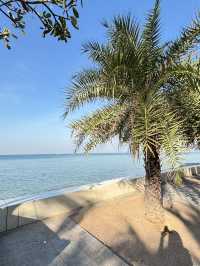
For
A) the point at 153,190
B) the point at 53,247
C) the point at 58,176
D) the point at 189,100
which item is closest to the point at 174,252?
the point at 153,190

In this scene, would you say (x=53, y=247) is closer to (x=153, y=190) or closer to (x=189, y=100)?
(x=153, y=190)

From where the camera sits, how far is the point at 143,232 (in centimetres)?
610

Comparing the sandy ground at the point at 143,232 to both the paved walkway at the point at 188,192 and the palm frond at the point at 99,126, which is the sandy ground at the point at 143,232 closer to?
the paved walkway at the point at 188,192

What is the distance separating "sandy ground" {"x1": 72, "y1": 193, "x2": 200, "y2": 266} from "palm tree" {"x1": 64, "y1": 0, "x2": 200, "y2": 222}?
1.72 feet

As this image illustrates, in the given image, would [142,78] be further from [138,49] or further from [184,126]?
[184,126]

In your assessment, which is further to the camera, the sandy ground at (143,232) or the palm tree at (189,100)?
the palm tree at (189,100)

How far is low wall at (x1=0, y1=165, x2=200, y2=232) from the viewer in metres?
6.25

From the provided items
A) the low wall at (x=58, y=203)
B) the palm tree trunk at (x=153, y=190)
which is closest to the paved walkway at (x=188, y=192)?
the low wall at (x=58, y=203)

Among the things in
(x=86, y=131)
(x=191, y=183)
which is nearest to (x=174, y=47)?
(x=86, y=131)

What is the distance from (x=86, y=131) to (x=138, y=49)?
2150 millimetres

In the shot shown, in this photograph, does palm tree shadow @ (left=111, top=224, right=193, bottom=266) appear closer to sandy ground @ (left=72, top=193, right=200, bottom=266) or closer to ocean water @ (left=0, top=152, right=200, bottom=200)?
sandy ground @ (left=72, top=193, right=200, bottom=266)

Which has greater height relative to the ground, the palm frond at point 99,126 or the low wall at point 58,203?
the palm frond at point 99,126

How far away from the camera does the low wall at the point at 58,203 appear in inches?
246

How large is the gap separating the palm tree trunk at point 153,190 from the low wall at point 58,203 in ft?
3.46
